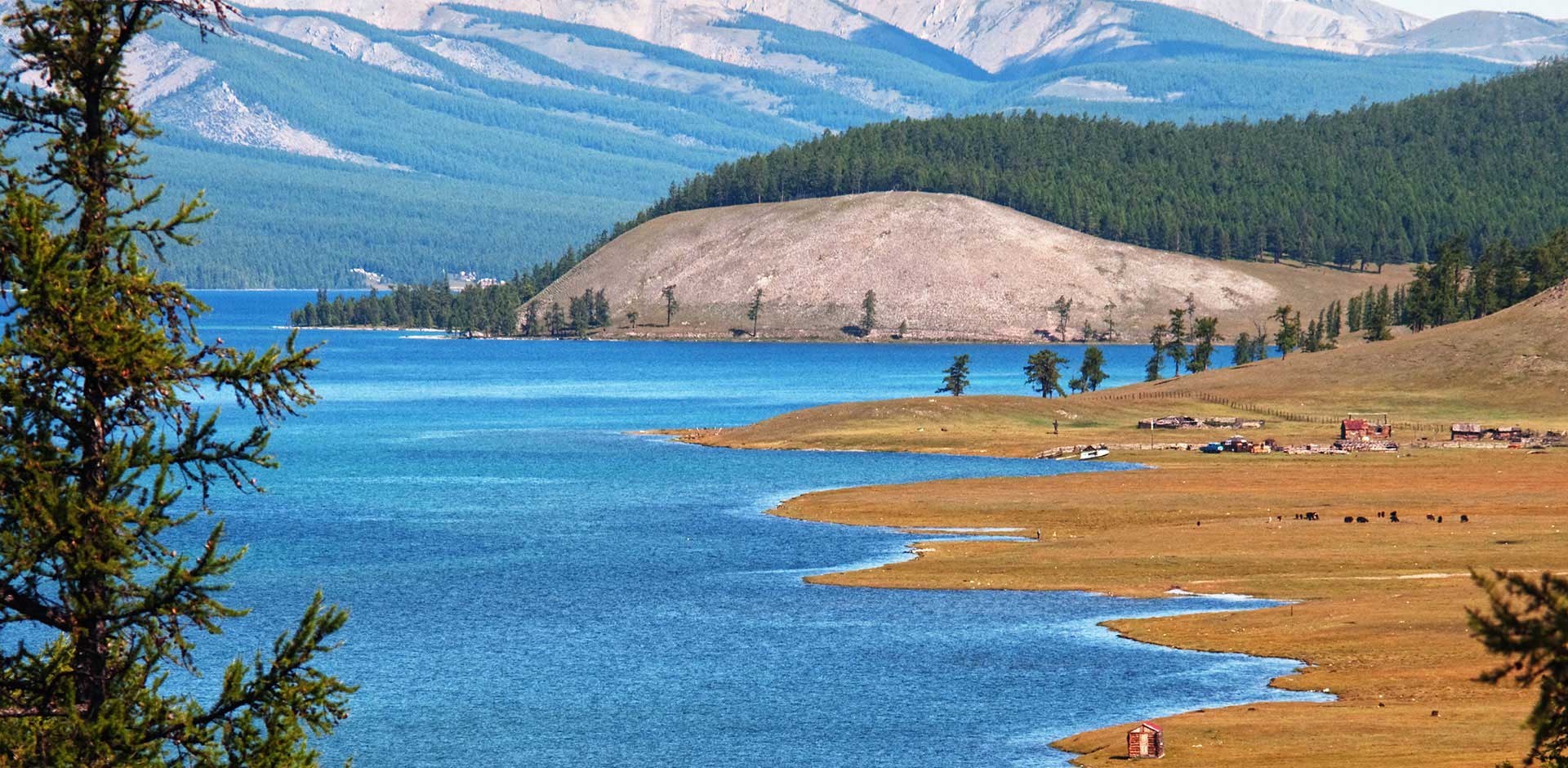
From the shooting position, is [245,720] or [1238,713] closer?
[245,720]

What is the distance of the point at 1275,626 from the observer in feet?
266

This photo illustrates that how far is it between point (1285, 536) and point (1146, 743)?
53722 millimetres

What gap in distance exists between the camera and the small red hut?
5703 centimetres

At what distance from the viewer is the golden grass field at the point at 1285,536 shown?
60812 millimetres

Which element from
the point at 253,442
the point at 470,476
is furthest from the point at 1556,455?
the point at 253,442

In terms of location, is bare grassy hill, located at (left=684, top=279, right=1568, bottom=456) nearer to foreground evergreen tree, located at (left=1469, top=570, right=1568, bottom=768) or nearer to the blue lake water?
the blue lake water

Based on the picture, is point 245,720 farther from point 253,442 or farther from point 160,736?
point 253,442

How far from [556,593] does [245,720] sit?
225 feet

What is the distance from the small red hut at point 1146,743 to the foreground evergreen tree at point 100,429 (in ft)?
110

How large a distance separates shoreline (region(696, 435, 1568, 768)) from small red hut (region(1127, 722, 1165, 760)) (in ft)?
1.68

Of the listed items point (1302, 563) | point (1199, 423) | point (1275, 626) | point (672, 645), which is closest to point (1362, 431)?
point (1199, 423)

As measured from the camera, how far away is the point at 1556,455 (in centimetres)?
15188

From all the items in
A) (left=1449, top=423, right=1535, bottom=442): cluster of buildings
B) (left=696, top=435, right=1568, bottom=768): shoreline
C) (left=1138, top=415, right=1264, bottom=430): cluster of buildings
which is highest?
(left=1449, top=423, right=1535, bottom=442): cluster of buildings

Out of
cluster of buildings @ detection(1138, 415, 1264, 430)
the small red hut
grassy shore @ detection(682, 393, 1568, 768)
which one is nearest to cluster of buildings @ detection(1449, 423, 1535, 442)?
grassy shore @ detection(682, 393, 1568, 768)
